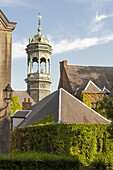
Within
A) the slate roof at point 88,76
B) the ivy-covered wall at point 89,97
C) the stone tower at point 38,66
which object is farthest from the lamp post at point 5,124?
the stone tower at point 38,66

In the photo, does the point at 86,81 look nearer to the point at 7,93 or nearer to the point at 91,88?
the point at 91,88

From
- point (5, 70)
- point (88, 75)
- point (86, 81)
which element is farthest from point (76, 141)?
point (88, 75)

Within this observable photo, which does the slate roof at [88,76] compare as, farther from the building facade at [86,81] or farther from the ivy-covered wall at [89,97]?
the ivy-covered wall at [89,97]

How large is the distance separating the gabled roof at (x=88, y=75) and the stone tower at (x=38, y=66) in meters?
16.8

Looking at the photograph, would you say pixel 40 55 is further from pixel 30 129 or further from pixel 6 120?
pixel 6 120

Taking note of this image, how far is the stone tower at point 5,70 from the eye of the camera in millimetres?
16656

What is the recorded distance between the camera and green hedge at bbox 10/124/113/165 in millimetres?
20438

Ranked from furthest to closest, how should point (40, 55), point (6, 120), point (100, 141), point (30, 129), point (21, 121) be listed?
point (40, 55) → point (21, 121) → point (30, 129) → point (100, 141) → point (6, 120)

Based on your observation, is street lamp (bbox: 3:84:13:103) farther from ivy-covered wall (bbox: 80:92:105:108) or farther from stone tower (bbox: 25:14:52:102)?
stone tower (bbox: 25:14:52:102)

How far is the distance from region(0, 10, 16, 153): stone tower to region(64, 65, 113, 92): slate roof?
2007 centimetres

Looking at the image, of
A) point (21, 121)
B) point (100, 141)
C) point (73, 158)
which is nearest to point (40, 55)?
point (21, 121)

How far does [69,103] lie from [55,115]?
2018 millimetres

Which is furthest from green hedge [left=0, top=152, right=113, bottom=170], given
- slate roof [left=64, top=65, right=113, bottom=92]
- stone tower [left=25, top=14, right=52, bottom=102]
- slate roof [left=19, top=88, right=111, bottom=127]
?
stone tower [left=25, top=14, right=52, bottom=102]

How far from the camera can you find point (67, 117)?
22.5 m
